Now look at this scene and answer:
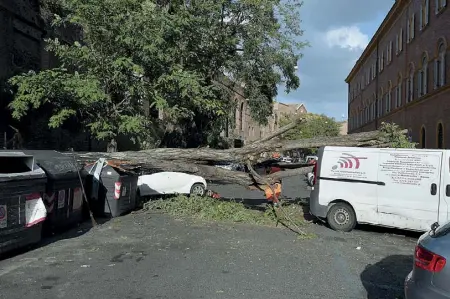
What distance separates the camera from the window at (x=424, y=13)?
28.8 m

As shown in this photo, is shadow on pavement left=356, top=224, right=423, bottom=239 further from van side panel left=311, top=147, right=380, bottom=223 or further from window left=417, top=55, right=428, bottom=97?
window left=417, top=55, right=428, bottom=97

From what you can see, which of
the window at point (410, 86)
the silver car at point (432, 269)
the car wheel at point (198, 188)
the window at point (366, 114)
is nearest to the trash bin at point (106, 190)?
the car wheel at point (198, 188)

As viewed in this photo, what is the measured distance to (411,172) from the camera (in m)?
10.0

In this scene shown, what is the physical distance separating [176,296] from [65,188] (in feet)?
15.6

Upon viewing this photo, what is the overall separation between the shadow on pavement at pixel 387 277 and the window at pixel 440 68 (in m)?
20.6

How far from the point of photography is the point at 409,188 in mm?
10031

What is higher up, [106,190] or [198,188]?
[106,190]

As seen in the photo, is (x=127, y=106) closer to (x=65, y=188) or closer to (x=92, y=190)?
(x=92, y=190)

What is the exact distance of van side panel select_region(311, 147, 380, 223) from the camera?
10.5 metres

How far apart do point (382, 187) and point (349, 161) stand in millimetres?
946

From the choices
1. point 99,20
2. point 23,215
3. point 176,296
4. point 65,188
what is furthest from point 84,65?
point 176,296

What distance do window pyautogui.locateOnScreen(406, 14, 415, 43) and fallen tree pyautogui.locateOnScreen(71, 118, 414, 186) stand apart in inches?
931

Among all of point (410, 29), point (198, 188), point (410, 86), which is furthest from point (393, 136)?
point (410, 29)

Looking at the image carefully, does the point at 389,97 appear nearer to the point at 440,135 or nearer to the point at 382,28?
the point at 382,28
